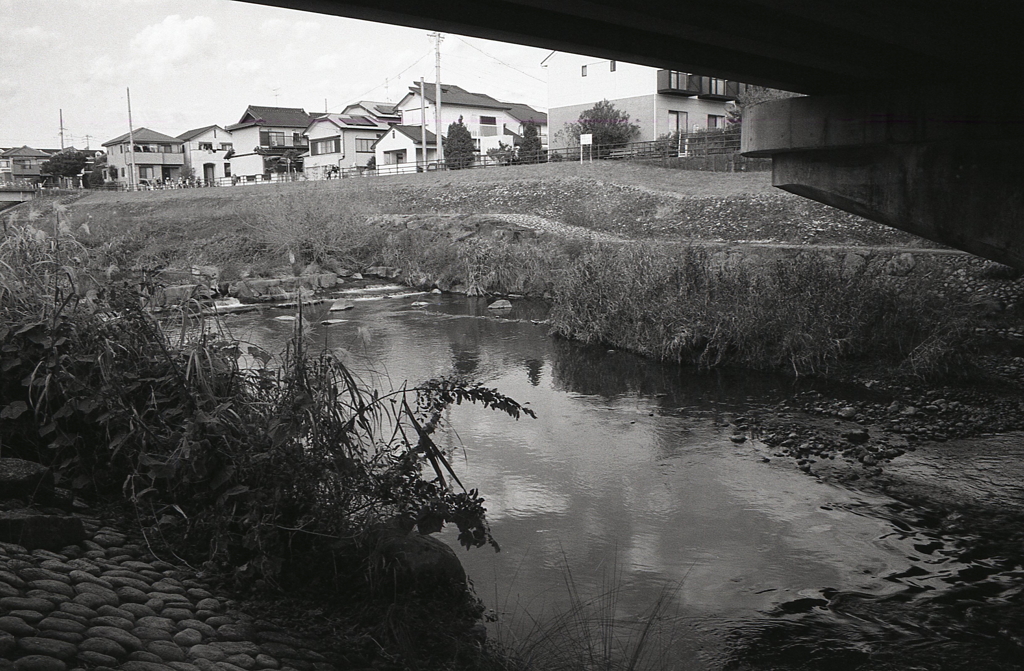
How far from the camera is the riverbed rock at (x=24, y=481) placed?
18.1 feet

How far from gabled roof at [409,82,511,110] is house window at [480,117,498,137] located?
889 millimetres

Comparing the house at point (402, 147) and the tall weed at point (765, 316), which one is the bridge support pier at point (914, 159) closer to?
the tall weed at point (765, 316)

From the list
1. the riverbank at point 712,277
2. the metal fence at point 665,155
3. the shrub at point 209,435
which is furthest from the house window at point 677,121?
the shrub at point 209,435

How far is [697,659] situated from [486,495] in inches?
135

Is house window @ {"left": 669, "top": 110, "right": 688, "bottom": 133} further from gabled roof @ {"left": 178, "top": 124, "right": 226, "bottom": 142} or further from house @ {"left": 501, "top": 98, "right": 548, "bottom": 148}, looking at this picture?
gabled roof @ {"left": 178, "top": 124, "right": 226, "bottom": 142}

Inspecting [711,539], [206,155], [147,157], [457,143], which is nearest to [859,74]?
[711,539]

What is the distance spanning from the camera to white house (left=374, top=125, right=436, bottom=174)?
57031 mm

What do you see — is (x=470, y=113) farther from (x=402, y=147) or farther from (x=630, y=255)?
(x=630, y=255)

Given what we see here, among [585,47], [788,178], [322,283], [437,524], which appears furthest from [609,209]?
[437,524]

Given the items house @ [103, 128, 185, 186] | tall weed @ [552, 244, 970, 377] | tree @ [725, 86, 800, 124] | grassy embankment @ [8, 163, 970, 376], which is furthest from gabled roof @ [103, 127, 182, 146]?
tall weed @ [552, 244, 970, 377]

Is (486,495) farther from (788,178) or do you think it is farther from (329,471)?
(788,178)

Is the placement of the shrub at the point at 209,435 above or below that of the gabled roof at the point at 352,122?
below

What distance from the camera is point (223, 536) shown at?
18.5 feet

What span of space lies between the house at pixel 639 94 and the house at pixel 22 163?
5647cm
